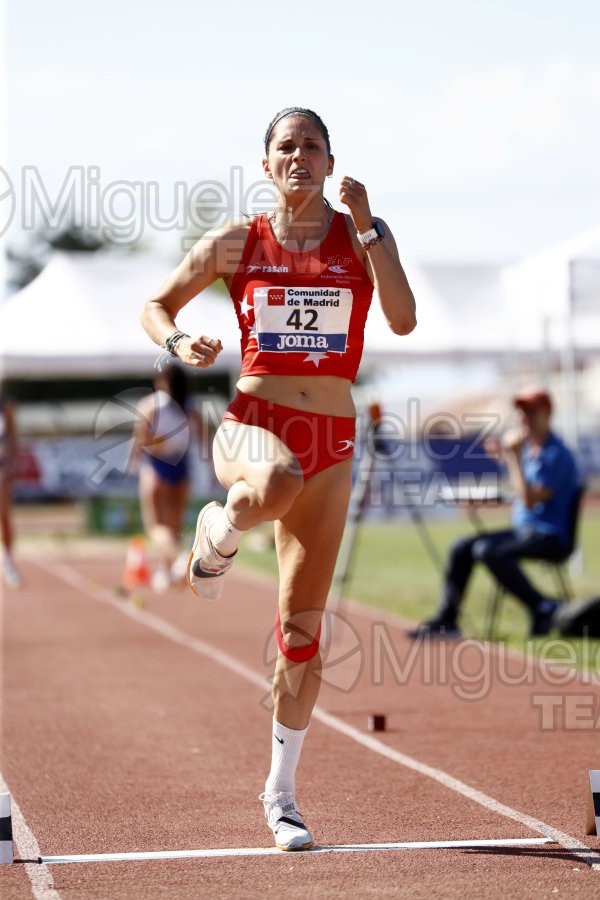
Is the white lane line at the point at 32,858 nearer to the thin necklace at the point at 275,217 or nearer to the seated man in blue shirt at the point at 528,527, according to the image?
the thin necklace at the point at 275,217

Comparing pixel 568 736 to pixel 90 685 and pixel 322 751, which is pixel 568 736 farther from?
pixel 90 685

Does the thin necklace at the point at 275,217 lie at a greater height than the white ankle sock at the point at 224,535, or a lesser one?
greater

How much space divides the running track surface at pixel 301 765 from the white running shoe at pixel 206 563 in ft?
2.89

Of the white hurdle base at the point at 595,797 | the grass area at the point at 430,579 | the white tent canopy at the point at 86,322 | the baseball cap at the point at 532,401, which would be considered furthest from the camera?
the white tent canopy at the point at 86,322

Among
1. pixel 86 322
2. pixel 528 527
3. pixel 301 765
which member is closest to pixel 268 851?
pixel 301 765

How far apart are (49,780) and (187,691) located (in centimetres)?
272

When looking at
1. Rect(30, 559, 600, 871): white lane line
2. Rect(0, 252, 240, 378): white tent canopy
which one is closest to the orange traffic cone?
Rect(30, 559, 600, 871): white lane line

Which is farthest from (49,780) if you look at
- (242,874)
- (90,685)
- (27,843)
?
(90,685)

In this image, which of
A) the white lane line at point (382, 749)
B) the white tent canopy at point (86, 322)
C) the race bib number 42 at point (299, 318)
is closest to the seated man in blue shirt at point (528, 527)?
the white lane line at point (382, 749)

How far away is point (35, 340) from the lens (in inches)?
830

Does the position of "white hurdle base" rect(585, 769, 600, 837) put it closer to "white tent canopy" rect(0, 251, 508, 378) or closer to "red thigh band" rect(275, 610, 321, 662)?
"red thigh band" rect(275, 610, 321, 662)

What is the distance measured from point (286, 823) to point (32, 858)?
0.85 m

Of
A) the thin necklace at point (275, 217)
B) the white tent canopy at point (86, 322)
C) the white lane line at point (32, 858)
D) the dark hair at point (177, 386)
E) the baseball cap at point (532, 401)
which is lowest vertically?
the white lane line at point (32, 858)

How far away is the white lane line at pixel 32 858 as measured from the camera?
422 cm
